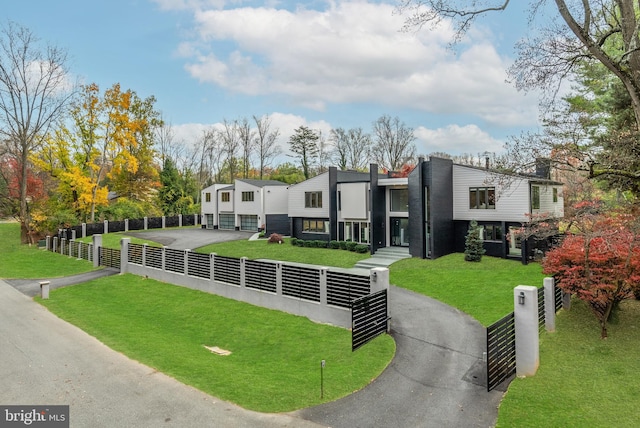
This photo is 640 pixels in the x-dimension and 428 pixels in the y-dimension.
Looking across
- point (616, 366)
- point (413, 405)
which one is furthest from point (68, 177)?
point (616, 366)

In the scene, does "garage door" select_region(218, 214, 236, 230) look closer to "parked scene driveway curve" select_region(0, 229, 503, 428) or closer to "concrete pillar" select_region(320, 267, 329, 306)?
"parked scene driveway curve" select_region(0, 229, 503, 428)

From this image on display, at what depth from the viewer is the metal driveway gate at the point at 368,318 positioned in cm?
1016

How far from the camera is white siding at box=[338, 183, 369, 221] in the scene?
2766 cm

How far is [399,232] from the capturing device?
89.7 ft

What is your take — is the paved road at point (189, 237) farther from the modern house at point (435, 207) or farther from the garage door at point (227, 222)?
the modern house at point (435, 207)

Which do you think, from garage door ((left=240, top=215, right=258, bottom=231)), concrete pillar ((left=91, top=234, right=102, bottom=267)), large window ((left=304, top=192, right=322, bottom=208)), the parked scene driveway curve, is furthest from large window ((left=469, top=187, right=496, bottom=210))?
concrete pillar ((left=91, top=234, right=102, bottom=267))

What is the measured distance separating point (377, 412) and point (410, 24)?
33.8 feet

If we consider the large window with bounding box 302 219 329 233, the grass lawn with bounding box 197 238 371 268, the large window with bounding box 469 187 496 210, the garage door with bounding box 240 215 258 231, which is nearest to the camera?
the large window with bounding box 469 187 496 210

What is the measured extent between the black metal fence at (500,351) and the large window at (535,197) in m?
16.2

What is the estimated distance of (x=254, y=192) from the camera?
39281 millimetres

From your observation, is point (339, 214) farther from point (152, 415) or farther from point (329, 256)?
point (152, 415)

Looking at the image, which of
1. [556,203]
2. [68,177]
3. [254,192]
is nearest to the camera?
[556,203]

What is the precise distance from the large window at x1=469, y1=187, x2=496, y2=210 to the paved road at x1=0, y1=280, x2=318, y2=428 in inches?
795

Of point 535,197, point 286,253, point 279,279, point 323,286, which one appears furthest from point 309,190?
point 323,286
